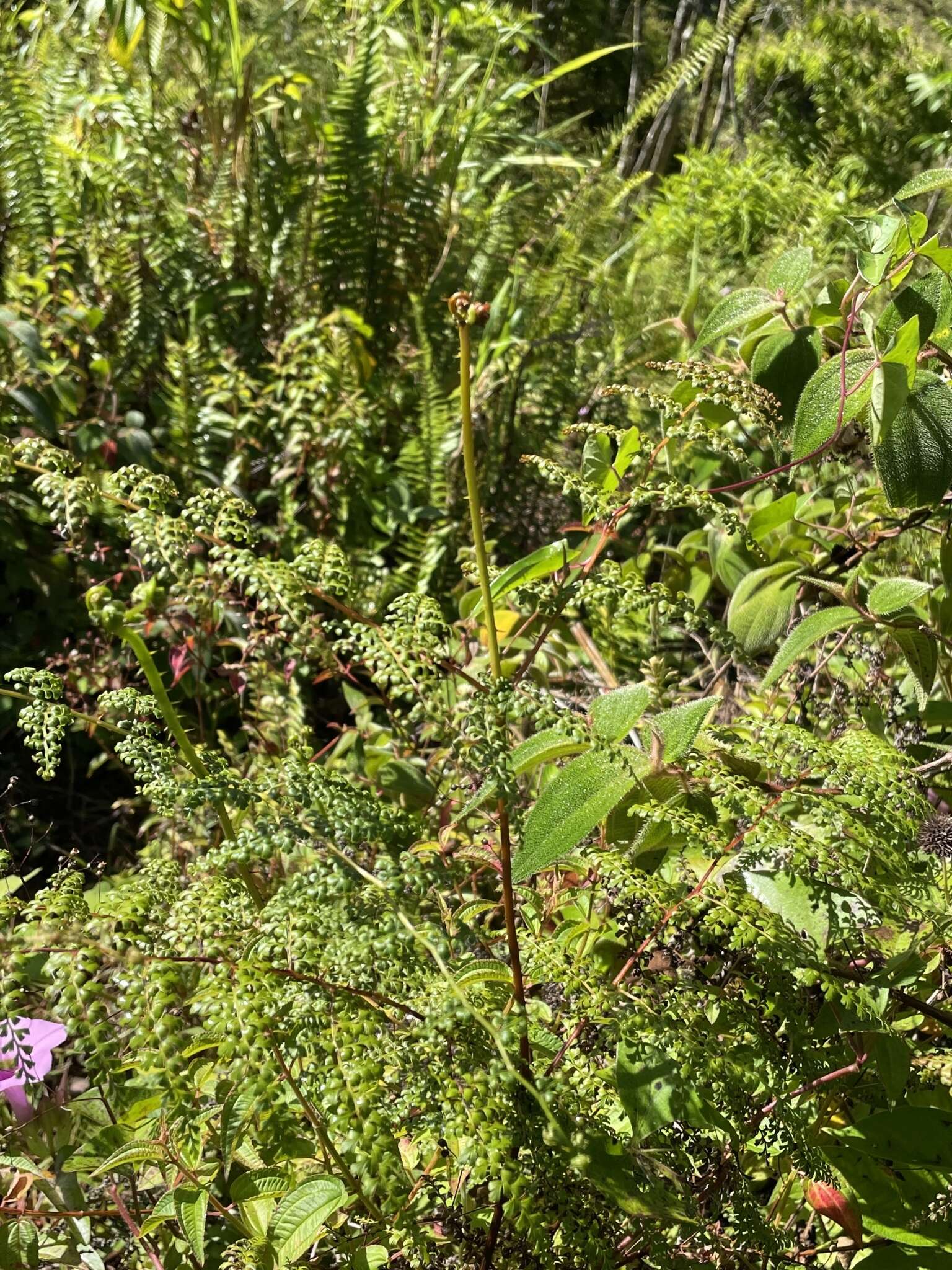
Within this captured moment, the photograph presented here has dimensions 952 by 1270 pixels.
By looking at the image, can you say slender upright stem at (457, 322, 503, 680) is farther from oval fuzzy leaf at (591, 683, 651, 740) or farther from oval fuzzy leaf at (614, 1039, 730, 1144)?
oval fuzzy leaf at (614, 1039, 730, 1144)

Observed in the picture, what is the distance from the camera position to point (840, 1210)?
868mm

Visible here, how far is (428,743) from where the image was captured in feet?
5.40

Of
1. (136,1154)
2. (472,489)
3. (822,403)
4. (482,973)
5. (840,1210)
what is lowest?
(840,1210)

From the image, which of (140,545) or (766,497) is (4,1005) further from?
(766,497)

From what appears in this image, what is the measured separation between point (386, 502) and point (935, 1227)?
150 cm

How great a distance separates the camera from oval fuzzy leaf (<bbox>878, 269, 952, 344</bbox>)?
3.00 feet

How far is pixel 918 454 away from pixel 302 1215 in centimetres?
77

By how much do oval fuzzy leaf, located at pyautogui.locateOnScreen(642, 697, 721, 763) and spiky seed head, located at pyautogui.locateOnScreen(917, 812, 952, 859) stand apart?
0.34 m

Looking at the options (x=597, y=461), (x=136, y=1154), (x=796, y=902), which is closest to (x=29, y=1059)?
(x=136, y=1154)

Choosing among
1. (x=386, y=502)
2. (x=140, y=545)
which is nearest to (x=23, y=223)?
(x=386, y=502)

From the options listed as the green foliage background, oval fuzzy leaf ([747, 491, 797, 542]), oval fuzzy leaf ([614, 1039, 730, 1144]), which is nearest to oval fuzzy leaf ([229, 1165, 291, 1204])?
the green foliage background

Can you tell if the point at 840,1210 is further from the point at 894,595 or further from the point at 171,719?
the point at 171,719

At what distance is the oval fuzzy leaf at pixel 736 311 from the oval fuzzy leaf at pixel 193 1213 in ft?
2.76

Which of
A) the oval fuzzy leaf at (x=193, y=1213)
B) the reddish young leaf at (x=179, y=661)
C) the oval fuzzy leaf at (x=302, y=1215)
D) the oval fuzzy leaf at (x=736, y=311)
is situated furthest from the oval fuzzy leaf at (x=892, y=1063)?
the reddish young leaf at (x=179, y=661)
